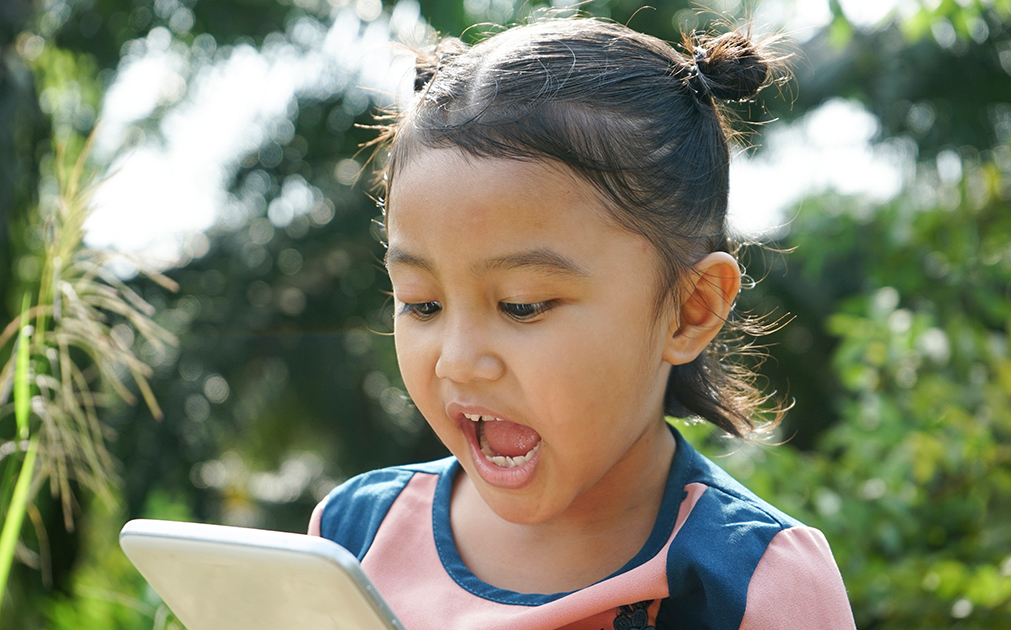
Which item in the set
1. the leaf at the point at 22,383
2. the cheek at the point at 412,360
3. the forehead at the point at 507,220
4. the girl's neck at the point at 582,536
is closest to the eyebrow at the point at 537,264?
the forehead at the point at 507,220

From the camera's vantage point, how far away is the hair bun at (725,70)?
994mm

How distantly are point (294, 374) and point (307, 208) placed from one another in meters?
0.52

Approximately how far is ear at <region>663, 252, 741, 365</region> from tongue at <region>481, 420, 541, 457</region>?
0.18 meters

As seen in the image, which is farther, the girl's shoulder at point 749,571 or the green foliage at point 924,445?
Result: the green foliage at point 924,445

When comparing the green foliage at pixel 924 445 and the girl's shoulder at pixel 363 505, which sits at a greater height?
the girl's shoulder at pixel 363 505

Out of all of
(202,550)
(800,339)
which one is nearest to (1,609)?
(202,550)

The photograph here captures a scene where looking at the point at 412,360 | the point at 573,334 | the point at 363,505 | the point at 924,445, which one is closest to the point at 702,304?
the point at 573,334

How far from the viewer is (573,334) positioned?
2.64 feet

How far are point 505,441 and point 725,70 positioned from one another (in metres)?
0.50

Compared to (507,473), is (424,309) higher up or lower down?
higher up

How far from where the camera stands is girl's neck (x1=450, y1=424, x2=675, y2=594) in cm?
92

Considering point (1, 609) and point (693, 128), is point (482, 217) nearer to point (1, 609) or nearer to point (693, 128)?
point (693, 128)

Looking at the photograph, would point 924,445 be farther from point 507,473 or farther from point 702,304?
point 507,473

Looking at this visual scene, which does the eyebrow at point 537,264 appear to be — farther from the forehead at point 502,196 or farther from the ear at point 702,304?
the ear at point 702,304
